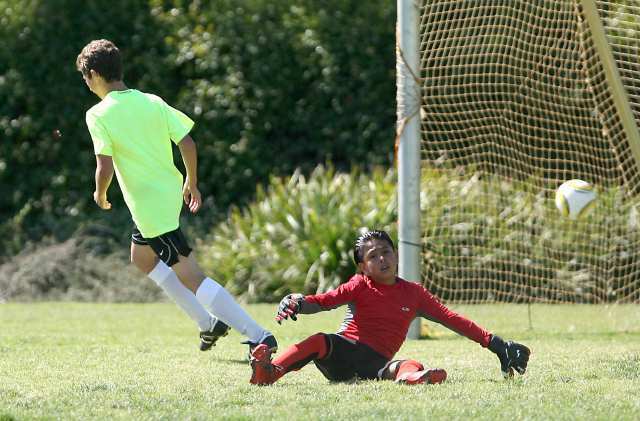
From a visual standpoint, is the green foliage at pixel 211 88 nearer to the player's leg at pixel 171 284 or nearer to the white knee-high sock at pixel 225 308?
the player's leg at pixel 171 284

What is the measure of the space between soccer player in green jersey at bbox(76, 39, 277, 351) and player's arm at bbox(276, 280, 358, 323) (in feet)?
1.70

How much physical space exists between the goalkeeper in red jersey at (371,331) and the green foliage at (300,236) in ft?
17.0

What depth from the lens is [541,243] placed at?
10.9 meters

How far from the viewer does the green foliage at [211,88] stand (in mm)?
13586

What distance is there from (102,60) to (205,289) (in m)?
Answer: 1.25

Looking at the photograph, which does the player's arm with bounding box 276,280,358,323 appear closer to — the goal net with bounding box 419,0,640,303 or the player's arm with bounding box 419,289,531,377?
the player's arm with bounding box 419,289,531,377

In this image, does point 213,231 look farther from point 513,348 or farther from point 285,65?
point 513,348

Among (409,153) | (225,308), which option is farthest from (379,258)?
(409,153)

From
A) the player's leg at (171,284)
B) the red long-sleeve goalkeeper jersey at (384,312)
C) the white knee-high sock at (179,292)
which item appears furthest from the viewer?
A: the white knee-high sock at (179,292)

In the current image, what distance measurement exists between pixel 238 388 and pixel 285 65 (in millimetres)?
8679

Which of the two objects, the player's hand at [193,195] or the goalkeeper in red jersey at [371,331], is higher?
the player's hand at [193,195]

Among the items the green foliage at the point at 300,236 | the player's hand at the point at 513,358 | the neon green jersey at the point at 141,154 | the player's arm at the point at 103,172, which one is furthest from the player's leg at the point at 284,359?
the green foliage at the point at 300,236

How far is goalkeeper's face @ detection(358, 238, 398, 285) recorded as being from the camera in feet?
19.1

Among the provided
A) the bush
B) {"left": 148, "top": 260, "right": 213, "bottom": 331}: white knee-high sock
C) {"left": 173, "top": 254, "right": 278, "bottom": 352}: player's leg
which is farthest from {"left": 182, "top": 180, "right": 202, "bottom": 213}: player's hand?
the bush
